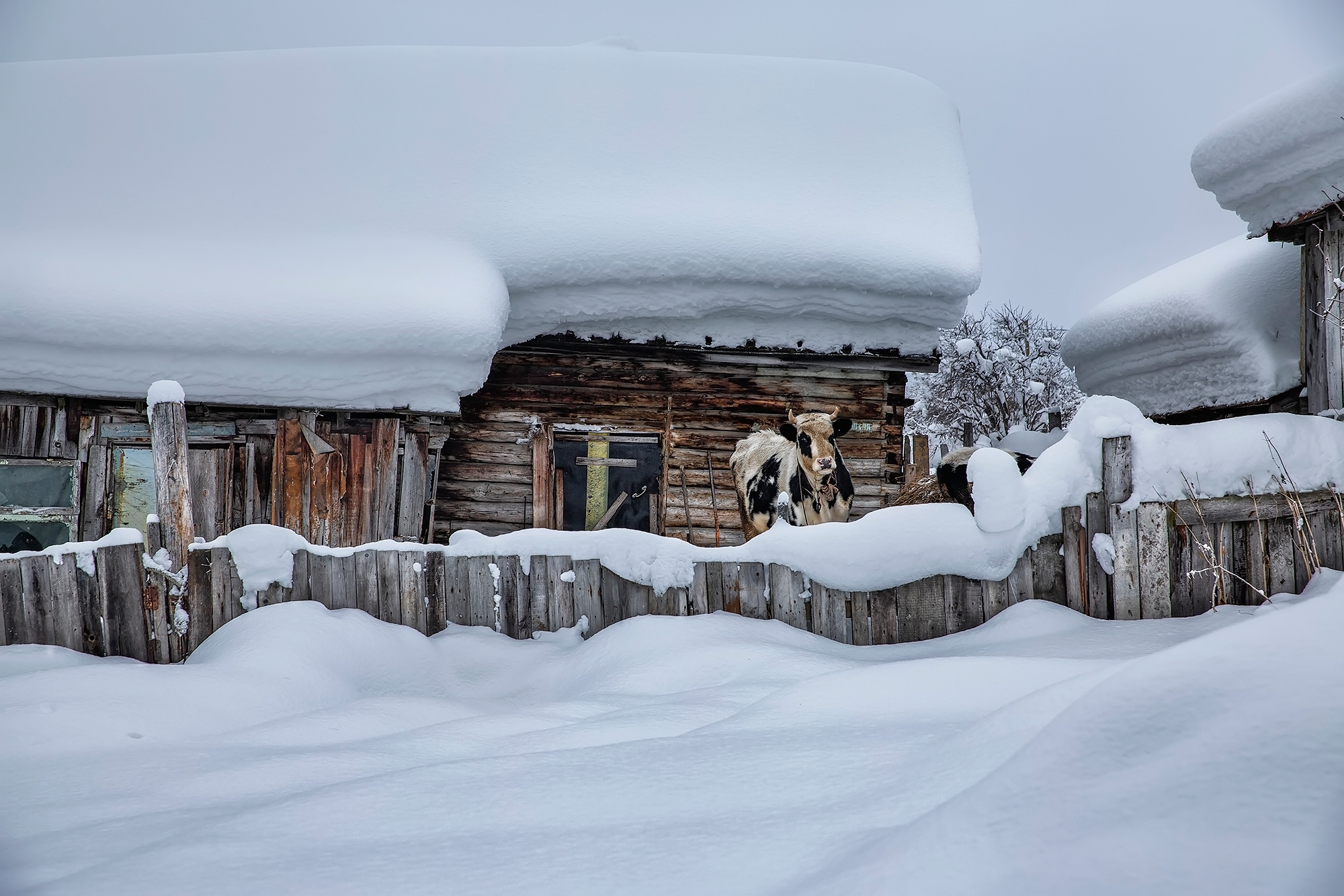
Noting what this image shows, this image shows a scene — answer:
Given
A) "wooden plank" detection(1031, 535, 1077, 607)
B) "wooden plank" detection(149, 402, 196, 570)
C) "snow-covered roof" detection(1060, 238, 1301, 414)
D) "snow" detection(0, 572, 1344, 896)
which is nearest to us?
"snow" detection(0, 572, 1344, 896)

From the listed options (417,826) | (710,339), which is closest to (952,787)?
(417,826)

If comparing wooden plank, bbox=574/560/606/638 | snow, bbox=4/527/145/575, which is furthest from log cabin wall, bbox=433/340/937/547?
snow, bbox=4/527/145/575

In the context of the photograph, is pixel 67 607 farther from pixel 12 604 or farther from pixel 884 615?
pixel 884 615

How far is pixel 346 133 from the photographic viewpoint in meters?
11.1

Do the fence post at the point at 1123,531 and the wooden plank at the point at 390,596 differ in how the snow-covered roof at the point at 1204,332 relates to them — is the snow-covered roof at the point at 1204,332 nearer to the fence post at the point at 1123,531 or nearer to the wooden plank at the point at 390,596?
the fence post at the point at 1123,531

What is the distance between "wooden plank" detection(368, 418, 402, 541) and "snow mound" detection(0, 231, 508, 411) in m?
0.31

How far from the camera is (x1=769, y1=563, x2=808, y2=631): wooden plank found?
15.5 feet

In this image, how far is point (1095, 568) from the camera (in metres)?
4.63

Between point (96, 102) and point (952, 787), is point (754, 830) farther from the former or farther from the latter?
point (96, 102)

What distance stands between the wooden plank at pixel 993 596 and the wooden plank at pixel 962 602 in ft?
0.05

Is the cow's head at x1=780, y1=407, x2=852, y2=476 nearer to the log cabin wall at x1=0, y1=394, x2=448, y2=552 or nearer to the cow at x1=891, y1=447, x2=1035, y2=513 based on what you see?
the cow at x1=891, y1=447, x2=1035, y2=513

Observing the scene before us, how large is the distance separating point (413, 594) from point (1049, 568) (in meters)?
3.73

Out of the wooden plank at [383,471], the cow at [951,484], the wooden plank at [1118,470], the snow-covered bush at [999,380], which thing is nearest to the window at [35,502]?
the wooden plank at [383,471]

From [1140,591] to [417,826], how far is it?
4.21 metres
